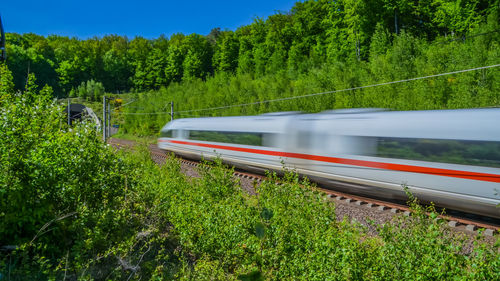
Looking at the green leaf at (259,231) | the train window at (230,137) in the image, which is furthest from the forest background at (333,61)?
the train window at (230,137)

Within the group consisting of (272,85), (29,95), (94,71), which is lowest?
(29,95)

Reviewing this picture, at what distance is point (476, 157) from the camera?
7.74 m

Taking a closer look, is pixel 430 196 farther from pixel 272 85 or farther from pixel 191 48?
pixel 191 48

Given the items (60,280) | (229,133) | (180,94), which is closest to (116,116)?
(180,94)

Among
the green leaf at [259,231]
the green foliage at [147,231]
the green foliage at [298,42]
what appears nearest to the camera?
the green leaf at [259,231]

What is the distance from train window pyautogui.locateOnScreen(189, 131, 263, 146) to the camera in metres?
14.8

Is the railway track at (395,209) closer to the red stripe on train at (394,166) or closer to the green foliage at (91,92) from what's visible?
the red stripe on train at (394,166)

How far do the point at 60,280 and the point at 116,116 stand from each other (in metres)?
62.6

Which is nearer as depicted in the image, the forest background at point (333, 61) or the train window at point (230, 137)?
the train window at point (230, 137)

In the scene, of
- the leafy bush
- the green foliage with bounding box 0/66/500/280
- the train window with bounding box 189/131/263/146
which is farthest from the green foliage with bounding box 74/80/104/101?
the green foliage with bounding box 0/66/500/280

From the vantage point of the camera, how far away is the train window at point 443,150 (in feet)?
24.8

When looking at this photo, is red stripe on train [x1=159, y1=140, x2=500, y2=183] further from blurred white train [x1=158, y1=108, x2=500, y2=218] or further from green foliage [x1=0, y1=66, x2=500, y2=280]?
green foliage [x1=0, y1=66, x2=500, y2=280]

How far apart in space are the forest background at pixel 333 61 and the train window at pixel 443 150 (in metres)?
9.64

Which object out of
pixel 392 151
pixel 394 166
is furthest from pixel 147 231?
pixel 392 151
